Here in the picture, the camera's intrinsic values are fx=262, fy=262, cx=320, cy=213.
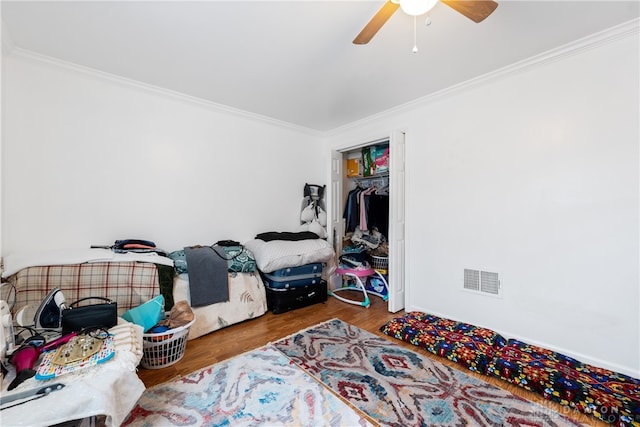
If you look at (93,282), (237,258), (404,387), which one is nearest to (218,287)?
(237,258)

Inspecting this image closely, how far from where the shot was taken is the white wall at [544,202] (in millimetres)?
1820

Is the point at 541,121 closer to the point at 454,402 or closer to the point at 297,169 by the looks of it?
the point at 454,402

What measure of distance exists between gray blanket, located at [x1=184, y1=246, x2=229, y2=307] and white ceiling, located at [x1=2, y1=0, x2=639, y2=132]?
165 centimetres

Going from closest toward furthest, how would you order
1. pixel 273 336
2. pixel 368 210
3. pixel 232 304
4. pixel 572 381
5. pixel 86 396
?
pixel 86 396 → pixel 572 381 → pixel 273 336 → pixel 232 304 → pixel 368 210

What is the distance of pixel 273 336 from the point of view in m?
2.41

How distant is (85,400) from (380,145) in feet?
11.9

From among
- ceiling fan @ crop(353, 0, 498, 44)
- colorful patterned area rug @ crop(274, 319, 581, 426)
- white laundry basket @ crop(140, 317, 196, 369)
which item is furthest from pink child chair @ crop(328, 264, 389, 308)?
ceiling fan @ crop(353, 0, 498, 44)

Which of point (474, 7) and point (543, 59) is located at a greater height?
Result: point (543, 59)

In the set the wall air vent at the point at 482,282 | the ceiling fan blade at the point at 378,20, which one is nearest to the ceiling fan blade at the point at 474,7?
the ceiling fan blade at the point at 378,20

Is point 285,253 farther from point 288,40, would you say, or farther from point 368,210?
point 288,40

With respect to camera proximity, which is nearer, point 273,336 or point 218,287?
point 273,336

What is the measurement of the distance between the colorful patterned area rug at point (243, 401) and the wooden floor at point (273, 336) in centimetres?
19

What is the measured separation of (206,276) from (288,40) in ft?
6.91

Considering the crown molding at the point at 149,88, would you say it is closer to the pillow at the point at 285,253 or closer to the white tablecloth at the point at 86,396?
the pillow at the point at 285,253
